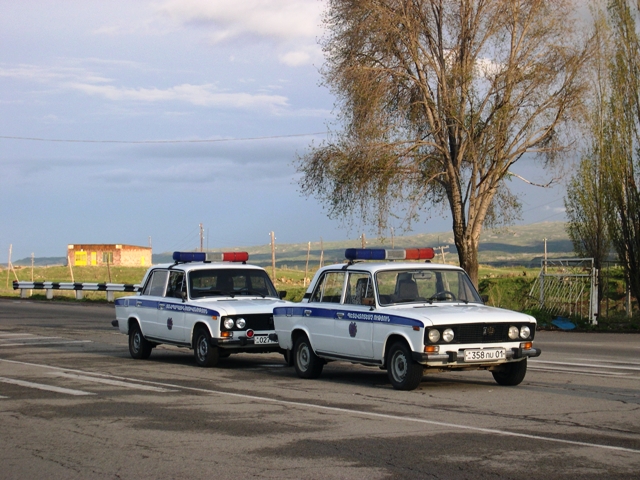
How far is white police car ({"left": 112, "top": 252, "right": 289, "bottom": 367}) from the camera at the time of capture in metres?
14.8

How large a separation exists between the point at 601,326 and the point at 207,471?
2098 cm

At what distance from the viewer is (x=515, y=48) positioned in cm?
2931

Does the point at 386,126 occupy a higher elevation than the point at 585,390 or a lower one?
higher

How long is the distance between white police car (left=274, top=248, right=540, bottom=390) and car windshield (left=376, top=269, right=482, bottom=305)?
0.01 meters

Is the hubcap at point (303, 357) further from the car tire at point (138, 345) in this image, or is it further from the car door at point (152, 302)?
the car tire at point (138, 345)

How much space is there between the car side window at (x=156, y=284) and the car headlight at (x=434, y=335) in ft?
22.7

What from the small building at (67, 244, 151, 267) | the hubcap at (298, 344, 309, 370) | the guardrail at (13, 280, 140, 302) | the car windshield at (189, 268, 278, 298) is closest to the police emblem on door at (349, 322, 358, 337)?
the hubcap at (298, 344, 309, 370)

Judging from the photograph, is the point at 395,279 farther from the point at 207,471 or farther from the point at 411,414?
the point at 207,471

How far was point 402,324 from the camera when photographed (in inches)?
456

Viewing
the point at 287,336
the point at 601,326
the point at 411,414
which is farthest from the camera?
the point at 601,326

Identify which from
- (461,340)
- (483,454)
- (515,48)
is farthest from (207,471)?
(515,48)

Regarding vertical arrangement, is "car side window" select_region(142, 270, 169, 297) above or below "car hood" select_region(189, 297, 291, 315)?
above

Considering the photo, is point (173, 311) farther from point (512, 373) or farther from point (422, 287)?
point (512, 373)

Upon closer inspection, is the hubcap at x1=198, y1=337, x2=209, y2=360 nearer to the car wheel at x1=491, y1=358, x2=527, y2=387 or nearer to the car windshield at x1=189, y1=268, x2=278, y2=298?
the car windshield at x1=189, y1=268, x2=278, y2=298
